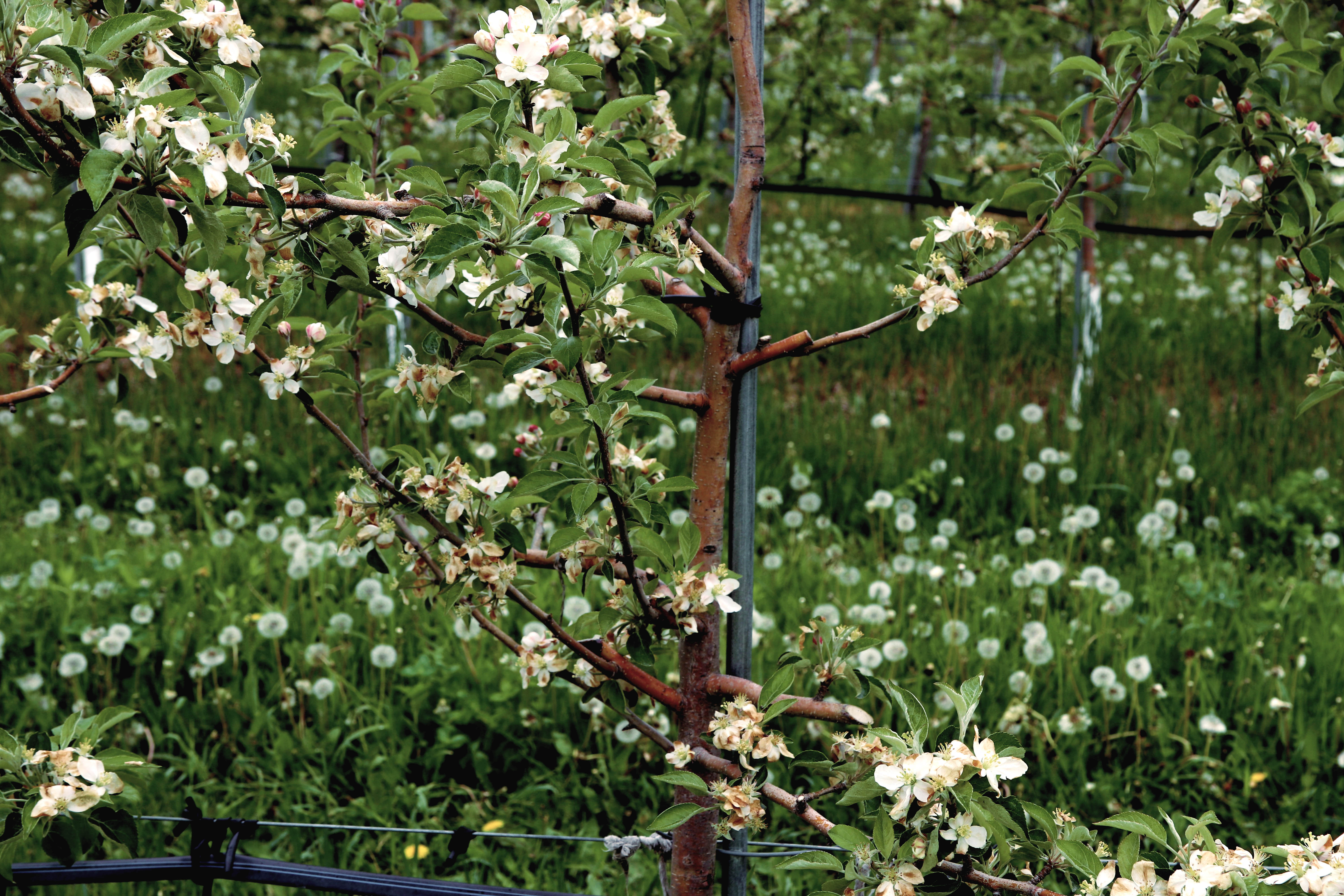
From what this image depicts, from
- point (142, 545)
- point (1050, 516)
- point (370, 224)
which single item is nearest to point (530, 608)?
point (370, 224)

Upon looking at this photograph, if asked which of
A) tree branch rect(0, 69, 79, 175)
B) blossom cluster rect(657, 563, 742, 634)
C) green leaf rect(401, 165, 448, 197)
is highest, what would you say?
green leaf rect(401, 165, 448, 197)

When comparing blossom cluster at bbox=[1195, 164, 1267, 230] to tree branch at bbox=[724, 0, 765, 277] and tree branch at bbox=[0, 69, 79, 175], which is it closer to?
tree branch at bbox=[724, 0, 765, 277]

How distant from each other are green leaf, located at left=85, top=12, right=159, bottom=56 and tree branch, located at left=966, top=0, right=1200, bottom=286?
96 centimetres

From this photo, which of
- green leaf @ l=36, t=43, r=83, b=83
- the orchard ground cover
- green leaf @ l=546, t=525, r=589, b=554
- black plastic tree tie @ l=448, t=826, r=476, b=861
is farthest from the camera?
the orchard ground cover

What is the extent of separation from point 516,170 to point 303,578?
2.46m

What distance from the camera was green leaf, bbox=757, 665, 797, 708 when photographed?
1.35 m

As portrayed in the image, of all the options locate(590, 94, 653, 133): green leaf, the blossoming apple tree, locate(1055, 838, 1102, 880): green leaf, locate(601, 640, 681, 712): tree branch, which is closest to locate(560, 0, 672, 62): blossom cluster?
the blossoming apple tree

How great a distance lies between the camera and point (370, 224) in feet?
4.27

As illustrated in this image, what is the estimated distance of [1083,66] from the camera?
147 centimetres

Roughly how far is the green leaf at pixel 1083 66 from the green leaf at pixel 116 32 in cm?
105

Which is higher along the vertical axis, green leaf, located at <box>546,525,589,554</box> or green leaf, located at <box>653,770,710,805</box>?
green leaf, located at <box>546,525,589,554</box>

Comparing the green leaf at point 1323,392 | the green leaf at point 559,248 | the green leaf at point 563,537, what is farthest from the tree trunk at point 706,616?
the green leaf at point 1323,392

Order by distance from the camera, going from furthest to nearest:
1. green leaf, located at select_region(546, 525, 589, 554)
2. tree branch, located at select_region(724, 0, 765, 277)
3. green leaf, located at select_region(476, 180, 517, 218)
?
tree branch, located at select_region(724, 0, 765, 277)
green leaf, located at select_region(546, 525, 589, 554)
green leaf, located at select_region(476, 180, 517, 218)

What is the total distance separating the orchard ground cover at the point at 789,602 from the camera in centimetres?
256
